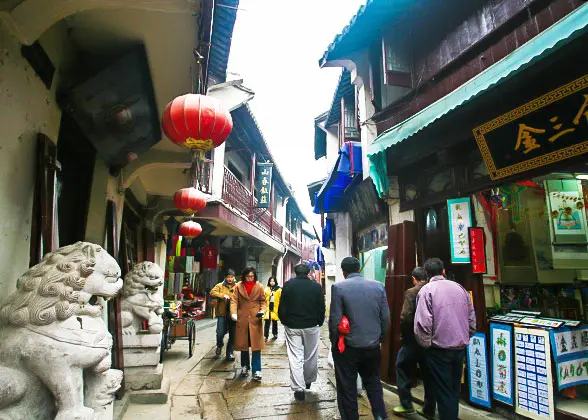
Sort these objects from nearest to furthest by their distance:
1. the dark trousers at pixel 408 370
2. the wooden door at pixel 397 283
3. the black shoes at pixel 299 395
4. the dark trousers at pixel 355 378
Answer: the dark trousers at pixel 355 378
the dark trousers at pixel 408 370
the black shoes at pixel 299 395
the wooden door at pixel 397 283

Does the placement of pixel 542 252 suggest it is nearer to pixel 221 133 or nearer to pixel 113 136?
pixel 221 133

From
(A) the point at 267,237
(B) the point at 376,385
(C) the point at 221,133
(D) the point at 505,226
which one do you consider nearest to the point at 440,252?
(D) the point at 505,226

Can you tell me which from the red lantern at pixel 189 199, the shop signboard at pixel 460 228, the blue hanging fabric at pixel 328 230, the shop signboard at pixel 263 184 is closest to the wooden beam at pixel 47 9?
the shop signboard at pixel 460 228

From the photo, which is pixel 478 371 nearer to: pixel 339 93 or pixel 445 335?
pixel 445 335

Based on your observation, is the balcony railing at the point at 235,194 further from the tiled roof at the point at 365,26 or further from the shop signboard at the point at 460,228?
the shop signboard at the point at 460,228

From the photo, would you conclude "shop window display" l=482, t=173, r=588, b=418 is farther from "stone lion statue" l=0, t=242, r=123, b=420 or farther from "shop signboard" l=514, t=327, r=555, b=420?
"stone lion statue" l=0, t=242, r=123, b=420

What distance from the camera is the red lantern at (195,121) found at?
4051 millimetres

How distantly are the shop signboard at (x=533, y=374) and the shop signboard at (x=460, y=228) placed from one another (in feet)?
3.88

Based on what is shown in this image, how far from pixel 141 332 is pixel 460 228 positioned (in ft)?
16.4

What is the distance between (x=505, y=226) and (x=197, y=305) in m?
8.05

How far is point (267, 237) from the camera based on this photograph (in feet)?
57.8

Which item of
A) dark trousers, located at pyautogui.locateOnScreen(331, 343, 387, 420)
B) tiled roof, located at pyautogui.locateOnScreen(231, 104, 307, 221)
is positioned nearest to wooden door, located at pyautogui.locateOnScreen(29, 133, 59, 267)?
dark trousers, located at pyautogui.locateOnScreen(331, 343, 387, 420)

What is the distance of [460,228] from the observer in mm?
5453

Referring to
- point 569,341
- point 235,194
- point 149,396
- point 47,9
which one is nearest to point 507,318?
point 569,341
